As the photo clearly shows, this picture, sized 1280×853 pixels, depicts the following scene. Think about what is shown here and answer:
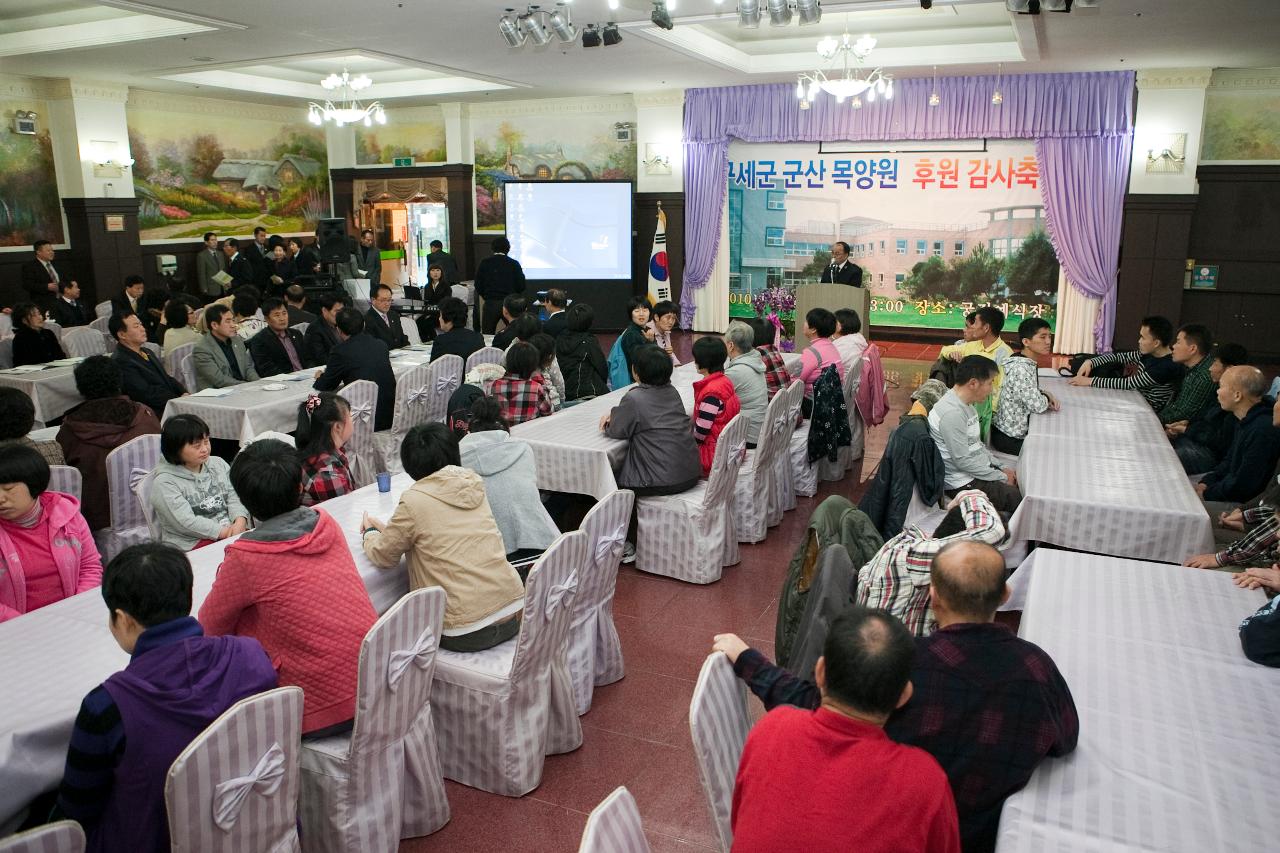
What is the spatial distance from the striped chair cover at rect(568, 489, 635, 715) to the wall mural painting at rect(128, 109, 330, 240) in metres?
11.9

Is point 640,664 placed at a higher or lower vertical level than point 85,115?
lower

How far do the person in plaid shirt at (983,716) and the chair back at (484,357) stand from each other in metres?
4.85

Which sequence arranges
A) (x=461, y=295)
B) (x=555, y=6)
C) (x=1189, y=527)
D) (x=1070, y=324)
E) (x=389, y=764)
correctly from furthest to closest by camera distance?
(x=461, y=295), (x=1070, y=324), (x=555, y=6), (x=1189, y=527), (x=389, y=764)

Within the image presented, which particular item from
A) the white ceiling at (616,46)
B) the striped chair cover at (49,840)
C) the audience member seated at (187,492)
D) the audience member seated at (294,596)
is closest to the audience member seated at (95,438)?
the audience member seated at (187,492)

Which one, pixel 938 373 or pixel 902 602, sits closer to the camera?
pixel 902 602

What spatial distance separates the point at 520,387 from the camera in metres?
5.23

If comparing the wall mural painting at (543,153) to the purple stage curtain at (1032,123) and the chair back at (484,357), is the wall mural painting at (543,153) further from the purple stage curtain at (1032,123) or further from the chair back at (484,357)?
the chair back at (484,357)

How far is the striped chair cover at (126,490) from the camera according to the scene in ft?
13.2

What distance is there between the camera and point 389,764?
104 inches

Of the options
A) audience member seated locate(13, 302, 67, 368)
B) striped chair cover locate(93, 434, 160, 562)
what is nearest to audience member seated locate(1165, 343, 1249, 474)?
striped chair cover locate(93, 434, 160, 562)

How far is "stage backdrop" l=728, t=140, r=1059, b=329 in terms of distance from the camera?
1155 cm

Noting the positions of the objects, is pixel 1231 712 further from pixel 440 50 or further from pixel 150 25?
pixel 150 25

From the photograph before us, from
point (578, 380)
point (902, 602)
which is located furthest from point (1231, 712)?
point (578, 380)

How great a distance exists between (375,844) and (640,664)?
61.0 inches
